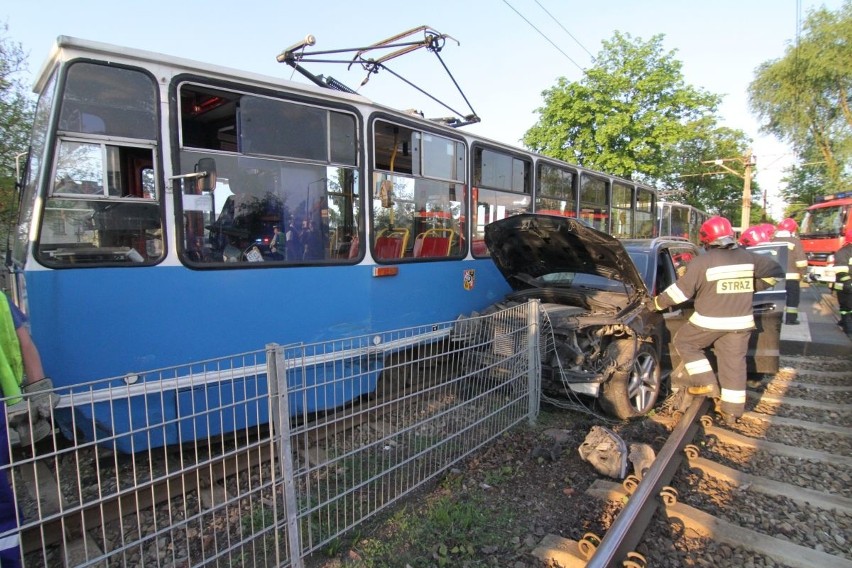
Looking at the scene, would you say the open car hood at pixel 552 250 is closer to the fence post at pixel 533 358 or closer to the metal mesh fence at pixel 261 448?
the fence post at pixel 533 358

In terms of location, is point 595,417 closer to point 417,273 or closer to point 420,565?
point 417,273

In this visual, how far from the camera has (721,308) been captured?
4.43 m

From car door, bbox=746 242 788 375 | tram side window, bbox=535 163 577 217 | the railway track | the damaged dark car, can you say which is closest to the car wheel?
the damaged dark car

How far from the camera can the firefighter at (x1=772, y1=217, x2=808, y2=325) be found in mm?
8312

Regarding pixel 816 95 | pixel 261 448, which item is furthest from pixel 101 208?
pixel 816 95

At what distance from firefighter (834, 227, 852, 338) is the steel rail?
4574mm

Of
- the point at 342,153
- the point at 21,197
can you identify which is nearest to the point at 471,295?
the point at 342,153

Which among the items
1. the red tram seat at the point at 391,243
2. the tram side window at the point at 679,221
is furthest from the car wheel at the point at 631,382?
the tram side window at the point at 679,221

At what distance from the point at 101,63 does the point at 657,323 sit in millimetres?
5382

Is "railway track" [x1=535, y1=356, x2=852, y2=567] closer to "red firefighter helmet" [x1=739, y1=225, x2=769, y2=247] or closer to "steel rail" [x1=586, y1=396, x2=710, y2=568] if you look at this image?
"steel rail" [x1=586, y1=396, x2=710, y2=568]

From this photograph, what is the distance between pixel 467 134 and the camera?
A: 18.0ft

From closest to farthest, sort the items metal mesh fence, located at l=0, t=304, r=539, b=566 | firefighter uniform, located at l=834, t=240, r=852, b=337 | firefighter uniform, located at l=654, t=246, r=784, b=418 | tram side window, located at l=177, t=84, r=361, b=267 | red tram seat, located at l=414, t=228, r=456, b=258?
1. metal mesh fence, located at l=0, t=304, r=539, b=566
2. tram side window, located at l=177, t=84, r=361, b=267
3. firefighter uniform, located at l=654, t=246, r=784, b=418
4. red tram seat, located at l=414, t=228, r=456, b=258
5. firefighter uniform, located at l=834, t=240, r=852, b=337

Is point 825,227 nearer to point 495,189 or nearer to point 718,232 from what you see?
point 718,232

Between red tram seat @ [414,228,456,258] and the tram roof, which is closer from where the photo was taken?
the tram roof
